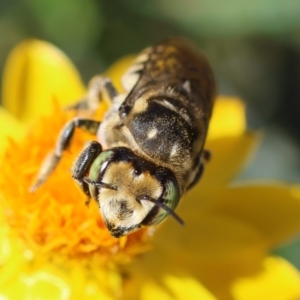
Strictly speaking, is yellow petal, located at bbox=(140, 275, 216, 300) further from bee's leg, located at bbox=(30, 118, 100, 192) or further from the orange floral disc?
bee's leg, located at bbox=(30, 118, 100, 192)

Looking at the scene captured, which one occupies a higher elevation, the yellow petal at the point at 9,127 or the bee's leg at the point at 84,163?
the bee's leg at the point at 84,163

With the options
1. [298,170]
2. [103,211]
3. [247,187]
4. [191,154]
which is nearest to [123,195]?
[103,211]

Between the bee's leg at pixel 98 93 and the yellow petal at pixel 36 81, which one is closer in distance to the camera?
the bee's leg at pixel 98 93

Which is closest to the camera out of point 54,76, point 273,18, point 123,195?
point 123,195

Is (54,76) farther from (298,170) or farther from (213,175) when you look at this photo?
(298,170)

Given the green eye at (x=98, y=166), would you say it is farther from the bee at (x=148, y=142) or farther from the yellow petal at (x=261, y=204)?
the yellow petal at (x=261, y=204)

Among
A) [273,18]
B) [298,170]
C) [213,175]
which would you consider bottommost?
[298,170]

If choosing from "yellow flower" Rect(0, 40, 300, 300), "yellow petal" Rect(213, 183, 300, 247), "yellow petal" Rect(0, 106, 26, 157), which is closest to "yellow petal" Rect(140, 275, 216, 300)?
"yellow flower" Rect(0, 40, 300, 300)

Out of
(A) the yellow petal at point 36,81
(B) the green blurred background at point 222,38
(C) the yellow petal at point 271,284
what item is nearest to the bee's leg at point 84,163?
(C) the yellow petal at point 271,284
